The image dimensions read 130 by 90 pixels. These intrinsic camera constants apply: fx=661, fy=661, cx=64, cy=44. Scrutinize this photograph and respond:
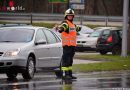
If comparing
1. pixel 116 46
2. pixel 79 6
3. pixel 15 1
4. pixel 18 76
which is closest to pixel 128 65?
pixel 18 76

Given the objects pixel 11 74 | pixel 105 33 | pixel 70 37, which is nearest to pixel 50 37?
pixel 11 74

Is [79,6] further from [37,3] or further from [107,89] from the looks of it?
[37,3]

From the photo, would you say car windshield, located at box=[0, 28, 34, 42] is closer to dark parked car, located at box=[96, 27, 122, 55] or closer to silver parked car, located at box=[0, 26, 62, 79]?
silver parked car, located at box=[0, 26, 62, 79]

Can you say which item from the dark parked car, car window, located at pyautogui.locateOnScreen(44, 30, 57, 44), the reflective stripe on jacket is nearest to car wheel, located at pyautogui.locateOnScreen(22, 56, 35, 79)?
the reflective stripe on jacket

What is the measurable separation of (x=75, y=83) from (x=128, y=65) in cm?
830

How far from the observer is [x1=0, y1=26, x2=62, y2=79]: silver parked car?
1780 cm

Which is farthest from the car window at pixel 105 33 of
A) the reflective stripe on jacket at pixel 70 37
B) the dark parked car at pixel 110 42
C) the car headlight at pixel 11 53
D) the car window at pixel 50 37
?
the car headlight at pixel 11 53

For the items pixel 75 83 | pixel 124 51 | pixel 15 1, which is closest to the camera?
pixel 75 83

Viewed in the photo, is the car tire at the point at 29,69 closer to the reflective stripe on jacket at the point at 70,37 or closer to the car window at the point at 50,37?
the reflective stripe on jacket at the point at 70,37

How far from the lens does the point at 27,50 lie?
18.2 m

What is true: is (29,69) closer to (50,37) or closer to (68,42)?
(68,42)

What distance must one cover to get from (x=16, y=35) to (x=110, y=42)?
14785 millimetres

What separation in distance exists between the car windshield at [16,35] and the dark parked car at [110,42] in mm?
14085

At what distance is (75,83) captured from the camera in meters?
16.9
